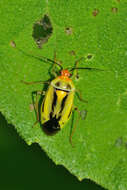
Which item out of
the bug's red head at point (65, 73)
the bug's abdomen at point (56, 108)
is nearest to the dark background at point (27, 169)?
the bug's abdomen at point (56, 108)

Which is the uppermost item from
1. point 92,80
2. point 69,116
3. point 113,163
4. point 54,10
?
point 54,10

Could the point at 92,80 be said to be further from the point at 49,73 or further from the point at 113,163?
the point at 113,163

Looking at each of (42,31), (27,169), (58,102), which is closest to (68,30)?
(42,31)

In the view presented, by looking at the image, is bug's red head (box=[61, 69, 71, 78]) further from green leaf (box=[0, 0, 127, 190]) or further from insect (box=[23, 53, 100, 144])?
green leaf (box=[0, 0, 127, 190])

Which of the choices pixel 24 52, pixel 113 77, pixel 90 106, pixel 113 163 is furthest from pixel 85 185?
pixel 24 52

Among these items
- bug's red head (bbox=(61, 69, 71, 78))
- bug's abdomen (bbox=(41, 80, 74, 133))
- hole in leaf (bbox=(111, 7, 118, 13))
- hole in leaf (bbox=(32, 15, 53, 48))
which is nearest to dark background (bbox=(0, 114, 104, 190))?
bug's abdomen (bbox=(41, 80, 74, 133))

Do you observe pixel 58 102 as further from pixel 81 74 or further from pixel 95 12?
pixel 95 12

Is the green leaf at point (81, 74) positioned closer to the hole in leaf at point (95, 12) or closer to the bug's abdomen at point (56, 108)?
the hole in leaf at point (95, 12)
